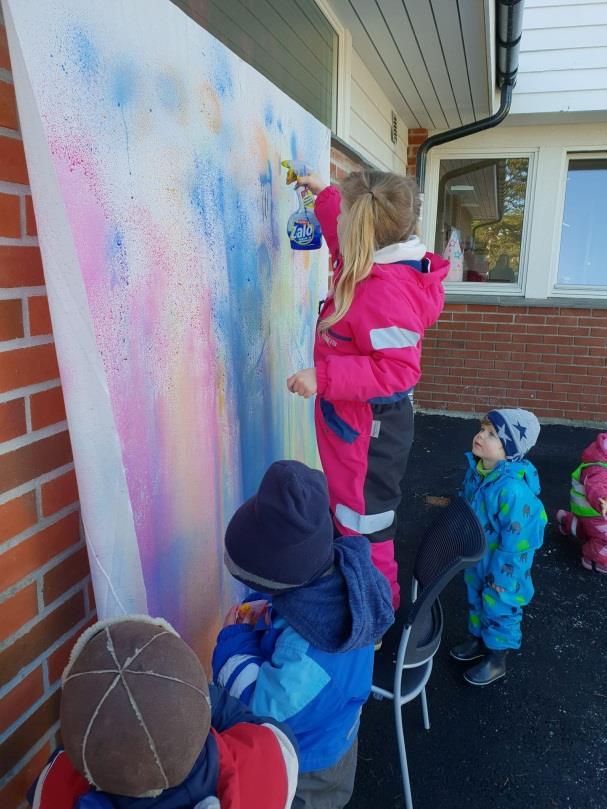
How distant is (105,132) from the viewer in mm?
1259

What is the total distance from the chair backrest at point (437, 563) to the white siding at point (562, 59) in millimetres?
4890

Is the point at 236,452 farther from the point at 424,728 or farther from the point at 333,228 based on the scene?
the point at 424,728

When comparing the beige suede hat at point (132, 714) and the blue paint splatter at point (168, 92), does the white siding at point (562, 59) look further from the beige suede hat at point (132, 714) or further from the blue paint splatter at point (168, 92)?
the beige suede hat at point (132, 714)

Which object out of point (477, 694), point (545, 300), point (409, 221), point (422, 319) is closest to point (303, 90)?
point (409, 221)

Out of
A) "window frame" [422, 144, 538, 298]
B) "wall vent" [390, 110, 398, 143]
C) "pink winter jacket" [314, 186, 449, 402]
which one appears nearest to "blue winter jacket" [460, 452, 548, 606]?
"pink winter jacket" [314, 186, 449, 402]

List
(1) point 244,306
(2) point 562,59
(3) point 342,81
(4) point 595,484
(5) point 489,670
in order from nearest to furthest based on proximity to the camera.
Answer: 1. (1) point 244,306
2. (5) point 489,670
3. (4) point 595,484
4. (3) point 342,81
5. (2) point 562,59

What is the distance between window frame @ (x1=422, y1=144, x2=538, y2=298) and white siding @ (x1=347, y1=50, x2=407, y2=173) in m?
0.83

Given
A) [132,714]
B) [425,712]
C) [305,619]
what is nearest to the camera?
[132,714]

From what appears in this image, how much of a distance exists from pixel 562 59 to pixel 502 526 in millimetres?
4974

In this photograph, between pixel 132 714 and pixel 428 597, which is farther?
pixel 428 597

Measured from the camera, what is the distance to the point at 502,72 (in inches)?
190

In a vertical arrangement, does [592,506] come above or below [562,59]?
below

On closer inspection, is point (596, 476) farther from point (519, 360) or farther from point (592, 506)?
point (519, 360)

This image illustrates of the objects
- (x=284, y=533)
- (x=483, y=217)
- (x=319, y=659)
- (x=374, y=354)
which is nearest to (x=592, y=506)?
(x=374, y=354)
